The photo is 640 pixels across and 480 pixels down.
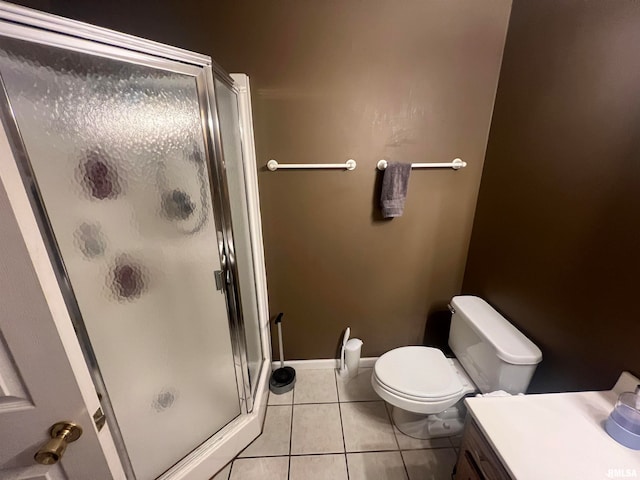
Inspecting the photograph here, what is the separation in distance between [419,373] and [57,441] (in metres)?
1.35

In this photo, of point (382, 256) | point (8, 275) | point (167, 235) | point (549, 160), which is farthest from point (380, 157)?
point (8, 275)

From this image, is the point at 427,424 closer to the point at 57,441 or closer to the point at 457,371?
the point at 457,371

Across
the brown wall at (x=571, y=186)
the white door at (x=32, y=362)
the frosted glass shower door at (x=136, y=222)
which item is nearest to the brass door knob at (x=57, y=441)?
the white door at (x=32, y=362)

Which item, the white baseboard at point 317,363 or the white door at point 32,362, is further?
the white baseboard at point 317,363

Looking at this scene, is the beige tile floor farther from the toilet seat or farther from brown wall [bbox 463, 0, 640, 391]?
brown wall [bbox 463, 0, 640, 391]

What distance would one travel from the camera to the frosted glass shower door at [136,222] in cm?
71

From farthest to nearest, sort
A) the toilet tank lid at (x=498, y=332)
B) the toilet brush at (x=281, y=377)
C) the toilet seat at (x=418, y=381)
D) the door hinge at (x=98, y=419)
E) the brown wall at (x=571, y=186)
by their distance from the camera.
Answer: the toilet brush at (x=281, y=377) → the toilet seat at (x=418, y=381) → the toilet tank lid at (x=498, y=332) → the brown wall at (x=571, y=186) → the door hinge at (x=98, y=419)

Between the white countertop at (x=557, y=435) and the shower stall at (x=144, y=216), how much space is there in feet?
3.49

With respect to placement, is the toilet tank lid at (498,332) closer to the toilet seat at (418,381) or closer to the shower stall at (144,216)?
the toilet seat at (418,381)

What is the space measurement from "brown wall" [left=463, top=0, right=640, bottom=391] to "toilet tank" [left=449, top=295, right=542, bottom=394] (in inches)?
3.5

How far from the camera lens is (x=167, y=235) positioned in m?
1.02

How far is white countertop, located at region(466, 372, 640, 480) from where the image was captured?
0.70m

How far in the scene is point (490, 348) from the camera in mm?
1232

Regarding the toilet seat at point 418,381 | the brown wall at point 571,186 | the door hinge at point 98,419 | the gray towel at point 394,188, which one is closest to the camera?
the door hinge at point 98,419
